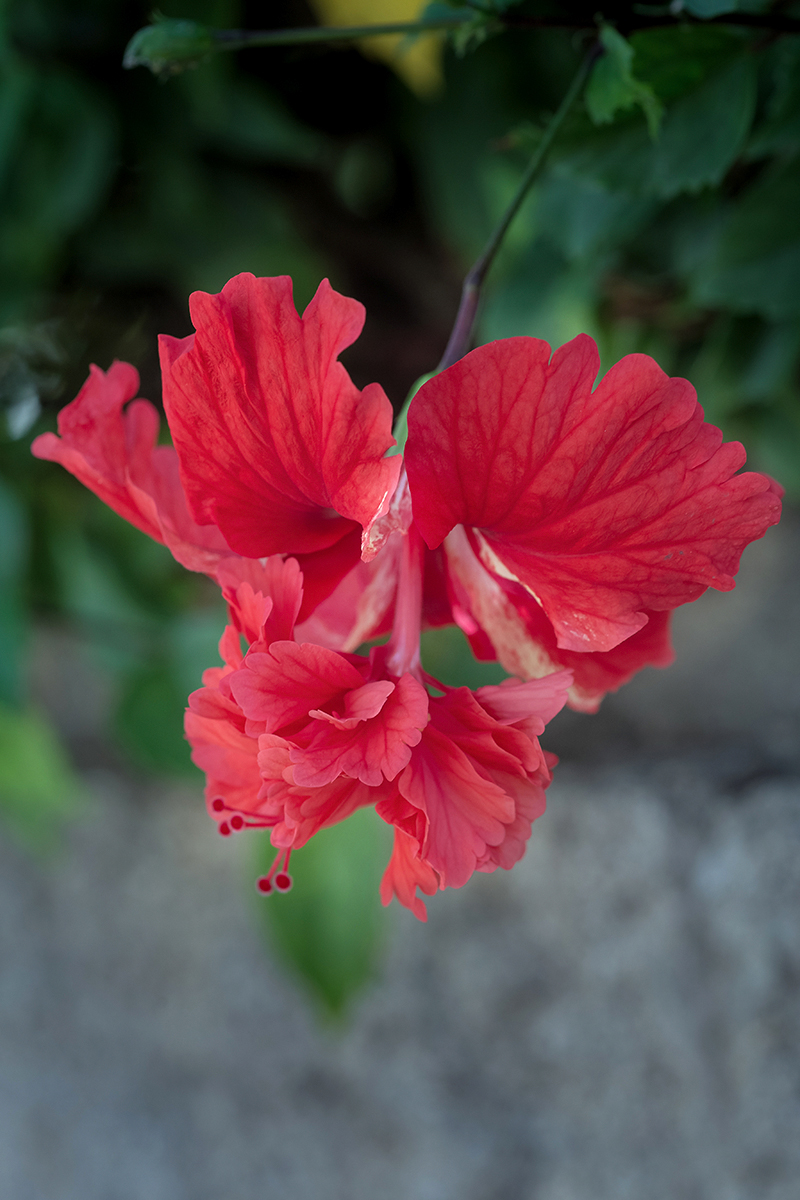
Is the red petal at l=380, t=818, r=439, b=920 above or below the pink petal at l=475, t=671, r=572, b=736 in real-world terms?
below

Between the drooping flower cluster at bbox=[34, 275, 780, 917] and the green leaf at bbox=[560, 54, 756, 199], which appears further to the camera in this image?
the green leaf at bbox=[560, 54, 756, 199]

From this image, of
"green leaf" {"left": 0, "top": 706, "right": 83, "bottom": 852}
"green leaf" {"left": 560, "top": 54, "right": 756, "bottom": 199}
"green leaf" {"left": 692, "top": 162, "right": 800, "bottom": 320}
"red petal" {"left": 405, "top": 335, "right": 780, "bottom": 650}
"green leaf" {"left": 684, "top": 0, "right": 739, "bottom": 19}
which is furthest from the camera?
"green leaf" {"left": 0, "top": 706, "right": 83, "bottom": 852}

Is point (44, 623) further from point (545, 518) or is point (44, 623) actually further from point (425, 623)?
point (545, 518)

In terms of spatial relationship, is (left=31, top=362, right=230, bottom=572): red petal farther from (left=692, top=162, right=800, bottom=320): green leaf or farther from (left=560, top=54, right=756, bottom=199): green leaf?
(left=692, top=162, right=800, bottom=320): green leaf

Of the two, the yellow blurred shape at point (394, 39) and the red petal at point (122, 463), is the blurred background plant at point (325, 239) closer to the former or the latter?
the yellow blurred shape at point (394, 39)

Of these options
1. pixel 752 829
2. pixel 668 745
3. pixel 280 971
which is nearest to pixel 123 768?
pixel 280 971

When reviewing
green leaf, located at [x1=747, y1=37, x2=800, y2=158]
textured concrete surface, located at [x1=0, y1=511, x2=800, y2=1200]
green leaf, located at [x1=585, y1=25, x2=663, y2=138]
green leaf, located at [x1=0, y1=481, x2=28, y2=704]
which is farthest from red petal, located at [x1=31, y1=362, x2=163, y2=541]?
green leaf, located at [x1=0, y1=481, x2=28, y2=704]

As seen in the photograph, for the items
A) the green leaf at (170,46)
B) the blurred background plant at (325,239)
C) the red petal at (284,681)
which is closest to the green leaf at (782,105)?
→ the blurred background plant at (325,239)
